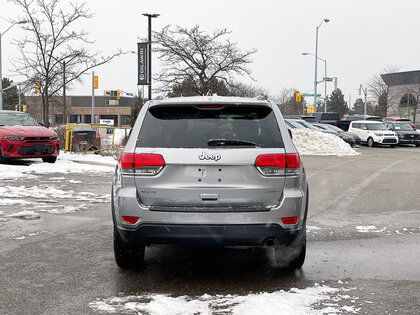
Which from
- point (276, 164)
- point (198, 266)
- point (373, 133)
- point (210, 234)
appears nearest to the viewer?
point (210, 234)

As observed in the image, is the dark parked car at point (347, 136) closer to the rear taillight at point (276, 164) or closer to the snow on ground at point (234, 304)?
the rear taillight at point (276, 164)

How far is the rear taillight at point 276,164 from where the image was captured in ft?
15.0

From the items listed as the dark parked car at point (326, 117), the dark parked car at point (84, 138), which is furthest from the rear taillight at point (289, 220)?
the dark parked car at point (326, 117)

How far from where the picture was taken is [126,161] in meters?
4.66

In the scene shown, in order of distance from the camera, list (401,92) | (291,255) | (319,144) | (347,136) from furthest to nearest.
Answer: (401,92), (347,136), (319,144), (291,255)

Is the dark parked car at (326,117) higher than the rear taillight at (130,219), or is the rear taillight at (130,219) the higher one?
the dark parked car at (326,117)

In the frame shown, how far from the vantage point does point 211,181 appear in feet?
14.8

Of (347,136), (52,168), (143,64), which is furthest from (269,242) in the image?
(347,136)

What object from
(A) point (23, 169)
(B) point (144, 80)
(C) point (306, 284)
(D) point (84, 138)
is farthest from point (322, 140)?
(C) point (306, 284)

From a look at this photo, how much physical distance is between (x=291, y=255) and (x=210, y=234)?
1.04m

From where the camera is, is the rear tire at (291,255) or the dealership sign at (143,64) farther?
the dealership sign at (143,64)

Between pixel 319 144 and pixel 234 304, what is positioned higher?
pixel 319 144

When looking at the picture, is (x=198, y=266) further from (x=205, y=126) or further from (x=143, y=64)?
(x=143, y=64)

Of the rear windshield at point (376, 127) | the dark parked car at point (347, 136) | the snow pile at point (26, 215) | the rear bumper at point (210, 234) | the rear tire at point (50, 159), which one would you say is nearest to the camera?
the rear bumper at point (210, 234)
